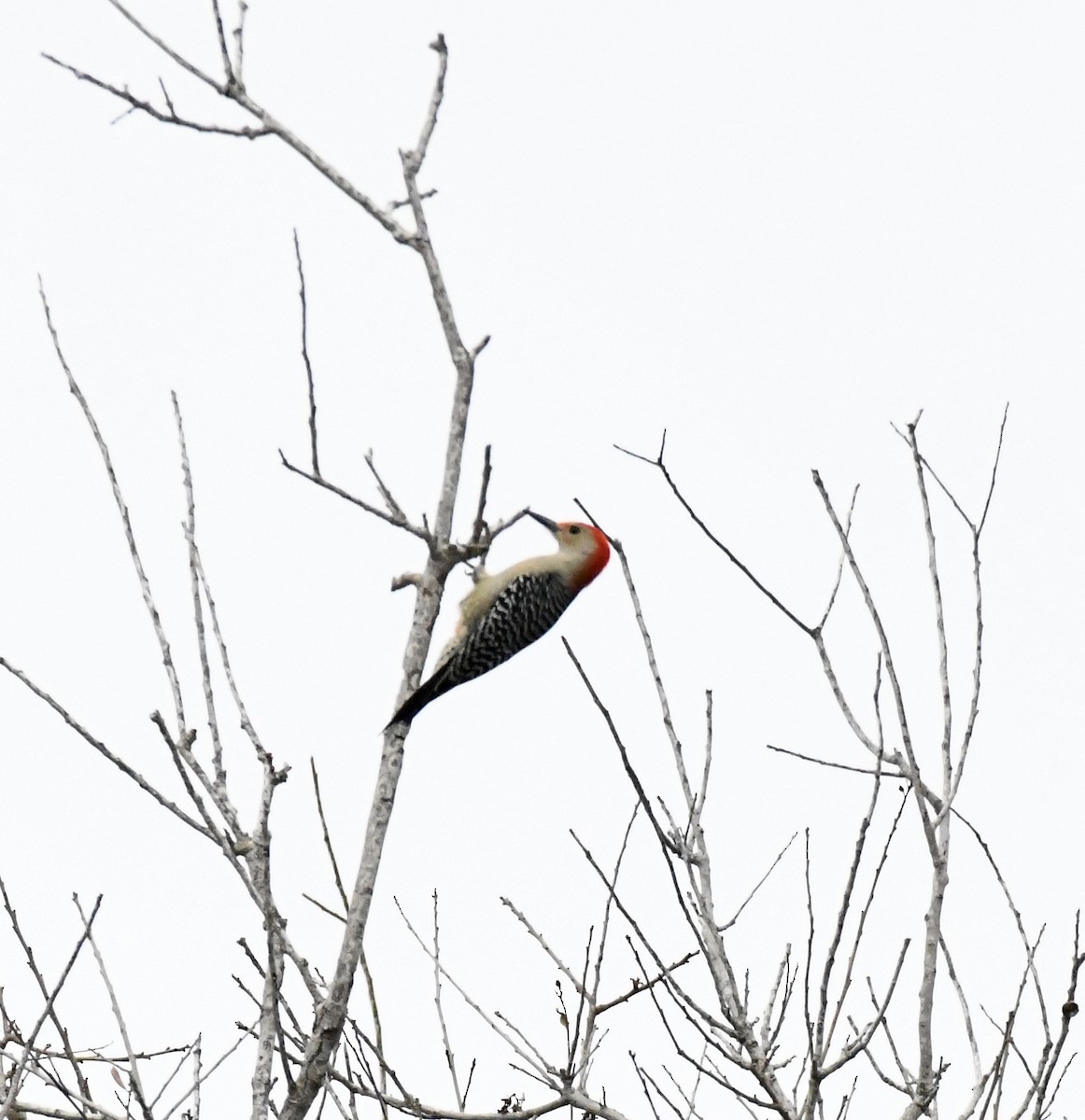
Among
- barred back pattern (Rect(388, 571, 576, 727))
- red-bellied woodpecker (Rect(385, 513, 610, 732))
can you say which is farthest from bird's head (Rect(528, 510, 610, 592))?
barred back pattern (Rect(388, 571, 576, 727))

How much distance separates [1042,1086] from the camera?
3936 millimetres

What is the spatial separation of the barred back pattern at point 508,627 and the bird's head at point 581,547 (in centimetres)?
14

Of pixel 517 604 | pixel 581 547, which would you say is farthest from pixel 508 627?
pixel 581 547

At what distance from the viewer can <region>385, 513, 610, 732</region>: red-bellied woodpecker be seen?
25.9 feet

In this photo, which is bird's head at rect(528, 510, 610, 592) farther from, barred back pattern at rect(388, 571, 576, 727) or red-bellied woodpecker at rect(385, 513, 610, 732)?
barred back pattern at rect(388, 571, 576, 727)

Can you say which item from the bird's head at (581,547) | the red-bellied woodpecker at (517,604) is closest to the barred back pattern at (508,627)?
the red-bellied woodpecker at (517,604)

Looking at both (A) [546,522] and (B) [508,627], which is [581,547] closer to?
(A) [546,522]

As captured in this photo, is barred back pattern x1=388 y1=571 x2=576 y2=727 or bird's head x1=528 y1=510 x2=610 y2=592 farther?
bird's head x1=528 y1=510 x2=610 y2=592

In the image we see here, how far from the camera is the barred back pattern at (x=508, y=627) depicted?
779 centimetres

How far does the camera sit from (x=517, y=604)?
830 cm

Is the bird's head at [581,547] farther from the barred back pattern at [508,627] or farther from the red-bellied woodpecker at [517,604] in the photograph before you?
the barred back pattern at [508,627]

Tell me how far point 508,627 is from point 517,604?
155 mm

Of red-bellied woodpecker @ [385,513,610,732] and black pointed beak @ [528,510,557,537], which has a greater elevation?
black pointed beak @ [528,510,557,537]

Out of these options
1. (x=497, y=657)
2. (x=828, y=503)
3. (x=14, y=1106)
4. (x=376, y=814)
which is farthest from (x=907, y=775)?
(x=497, y=657)
